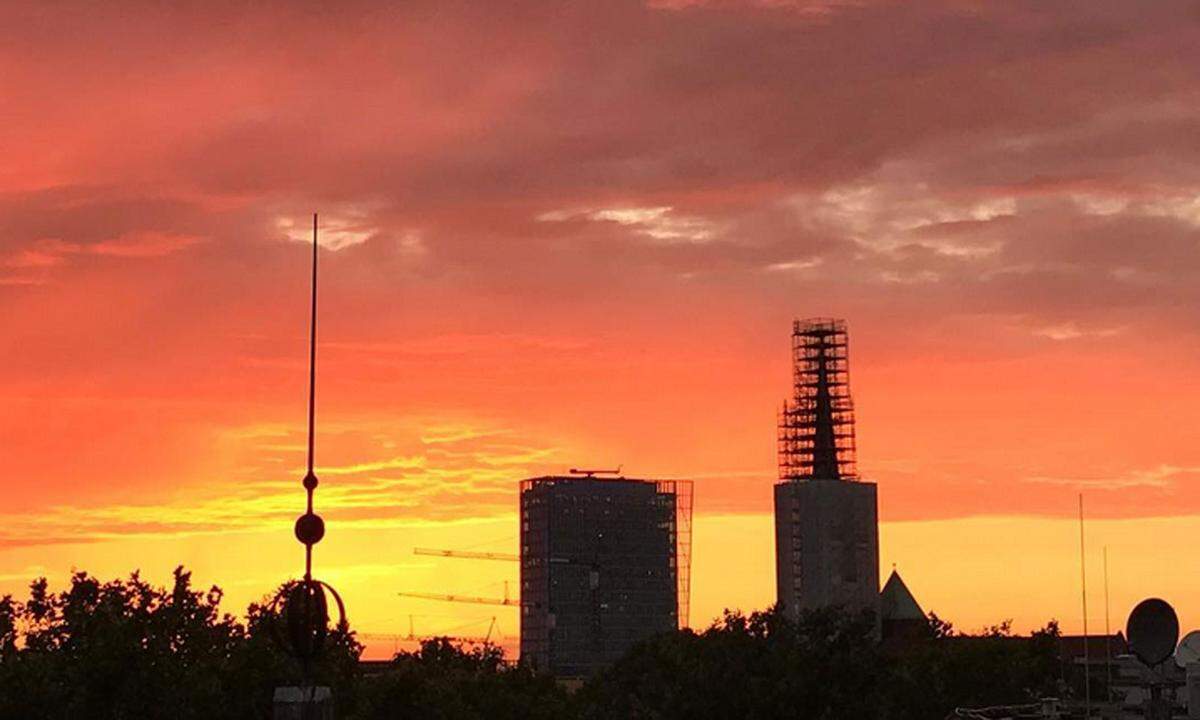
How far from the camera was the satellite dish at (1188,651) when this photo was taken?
48.4 m

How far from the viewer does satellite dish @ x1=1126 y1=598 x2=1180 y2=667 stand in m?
40.3

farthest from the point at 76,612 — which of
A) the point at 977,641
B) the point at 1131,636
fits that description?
the point at 977,641

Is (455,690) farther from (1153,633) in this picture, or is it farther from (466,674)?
(1153,633)

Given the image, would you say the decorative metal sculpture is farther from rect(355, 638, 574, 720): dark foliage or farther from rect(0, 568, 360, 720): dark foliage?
rect(355, 638, 574, 720): dark foliage

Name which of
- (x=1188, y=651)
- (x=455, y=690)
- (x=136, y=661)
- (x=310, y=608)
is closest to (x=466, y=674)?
(x=455, y=690)

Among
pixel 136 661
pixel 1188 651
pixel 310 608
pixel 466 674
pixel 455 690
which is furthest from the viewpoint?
pixel 466 674

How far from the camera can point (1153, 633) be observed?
132 feet

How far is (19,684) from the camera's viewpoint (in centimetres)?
9369

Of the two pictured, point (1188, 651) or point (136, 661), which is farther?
point (136, 661)

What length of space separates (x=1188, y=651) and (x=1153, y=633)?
912 centimetres

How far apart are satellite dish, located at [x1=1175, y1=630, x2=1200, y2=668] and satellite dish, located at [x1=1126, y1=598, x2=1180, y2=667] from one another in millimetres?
8013

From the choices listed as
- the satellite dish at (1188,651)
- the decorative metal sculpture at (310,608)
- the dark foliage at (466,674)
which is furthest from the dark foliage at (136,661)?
the decorative metal sculpture at (310,608)

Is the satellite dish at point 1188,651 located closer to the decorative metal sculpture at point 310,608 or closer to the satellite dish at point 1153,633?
the satellite dish at point 1153,633

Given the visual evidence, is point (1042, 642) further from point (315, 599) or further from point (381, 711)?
point (315, 599)
